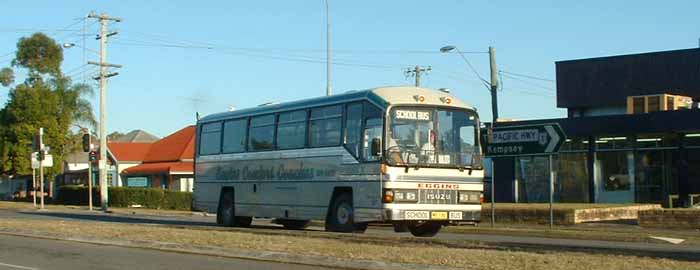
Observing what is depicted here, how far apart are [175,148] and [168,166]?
4.31 metres

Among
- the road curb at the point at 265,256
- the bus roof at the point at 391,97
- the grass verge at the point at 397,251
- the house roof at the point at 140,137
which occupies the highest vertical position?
the house roof at the point at 140,137

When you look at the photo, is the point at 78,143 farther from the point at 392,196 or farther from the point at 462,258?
the point at 462,258

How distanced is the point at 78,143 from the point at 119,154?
24.9ft

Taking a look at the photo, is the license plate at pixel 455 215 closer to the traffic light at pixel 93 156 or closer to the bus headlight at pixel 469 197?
the bus headlight at pixel 469 197

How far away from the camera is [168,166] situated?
6531 centimetres

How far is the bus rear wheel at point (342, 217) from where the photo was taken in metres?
21.2

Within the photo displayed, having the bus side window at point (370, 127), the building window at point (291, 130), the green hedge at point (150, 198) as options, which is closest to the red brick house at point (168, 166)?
the green hedge at point (150, 198)

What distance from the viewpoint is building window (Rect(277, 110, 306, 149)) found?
23219 mm

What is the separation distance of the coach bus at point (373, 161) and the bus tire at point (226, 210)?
1.43 meters

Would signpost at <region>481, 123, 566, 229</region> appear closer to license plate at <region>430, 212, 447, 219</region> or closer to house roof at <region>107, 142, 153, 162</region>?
license plate at <region>430, 212, 447, 219</region>

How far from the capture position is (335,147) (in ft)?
71.3

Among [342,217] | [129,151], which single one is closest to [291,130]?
[342,217]

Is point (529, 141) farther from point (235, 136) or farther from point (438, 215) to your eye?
point (235, 136)

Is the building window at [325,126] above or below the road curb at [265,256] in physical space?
above
